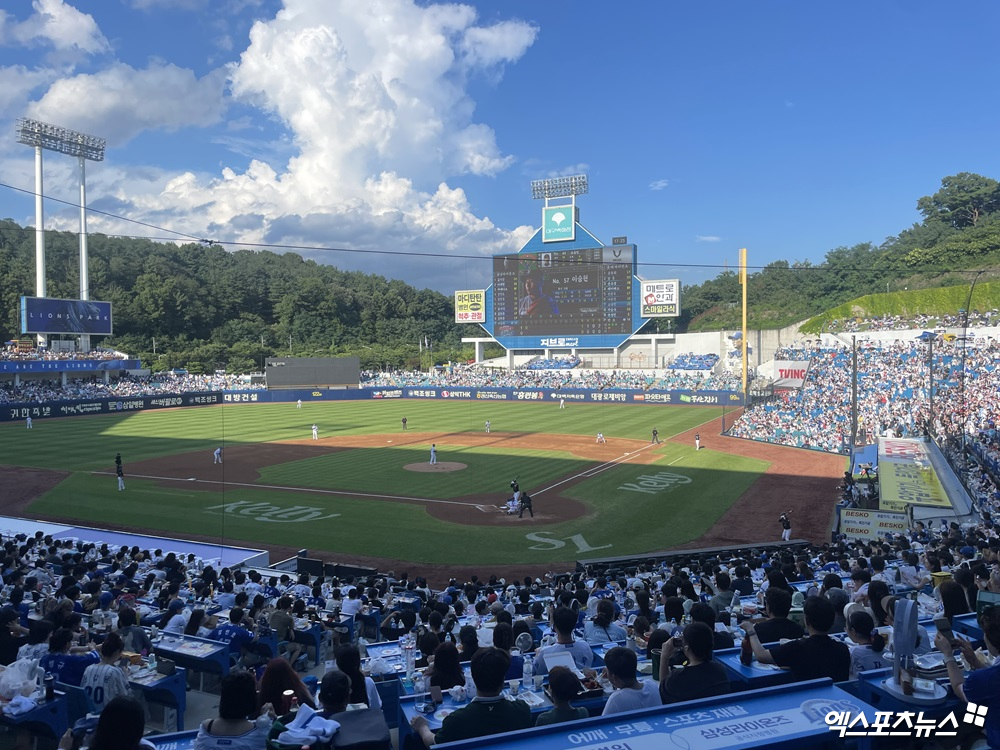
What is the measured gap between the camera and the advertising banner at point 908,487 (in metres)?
20.0

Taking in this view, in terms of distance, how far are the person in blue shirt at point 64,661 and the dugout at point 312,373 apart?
69.5m

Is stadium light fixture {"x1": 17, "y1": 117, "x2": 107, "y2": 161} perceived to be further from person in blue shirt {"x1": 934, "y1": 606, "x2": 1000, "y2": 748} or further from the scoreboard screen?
person in blue shirt {"x1": 934, "y1": 606, "x2": 1000, "y2": 748}

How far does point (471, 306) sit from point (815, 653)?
281 feet

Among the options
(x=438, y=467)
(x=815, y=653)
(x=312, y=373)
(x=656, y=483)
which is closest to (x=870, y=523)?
(x=656, y=483)

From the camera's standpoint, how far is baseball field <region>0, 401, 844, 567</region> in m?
22.1

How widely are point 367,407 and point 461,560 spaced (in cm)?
4959

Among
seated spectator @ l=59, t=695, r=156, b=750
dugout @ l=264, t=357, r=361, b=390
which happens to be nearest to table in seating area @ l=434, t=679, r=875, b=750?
seated spectator @ l=59, t=695, r=156, b=750

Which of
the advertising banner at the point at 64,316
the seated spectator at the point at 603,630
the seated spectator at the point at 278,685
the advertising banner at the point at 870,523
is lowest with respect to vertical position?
the advertising banner at the point at 870,523

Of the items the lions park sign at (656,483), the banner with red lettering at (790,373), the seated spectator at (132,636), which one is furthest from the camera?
the banner with red lettering at (790,373)

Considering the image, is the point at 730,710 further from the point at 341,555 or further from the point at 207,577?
the point at 341,555

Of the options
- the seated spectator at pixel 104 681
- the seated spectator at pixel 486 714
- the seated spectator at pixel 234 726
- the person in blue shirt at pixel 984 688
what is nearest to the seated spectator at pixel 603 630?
the seated spectator at pixel 486 714

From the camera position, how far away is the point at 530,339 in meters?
85.5

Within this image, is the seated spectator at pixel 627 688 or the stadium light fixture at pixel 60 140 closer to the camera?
the seated spectator at pixel 627 688

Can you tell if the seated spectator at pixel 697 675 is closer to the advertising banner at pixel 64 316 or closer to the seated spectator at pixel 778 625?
the seated spectator at pixel 778 625
